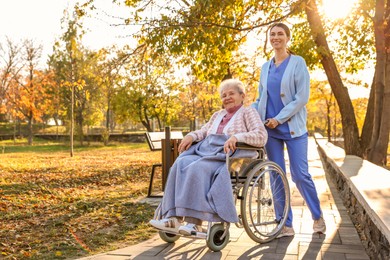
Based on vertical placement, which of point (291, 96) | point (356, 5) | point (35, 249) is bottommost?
point (35, 249)

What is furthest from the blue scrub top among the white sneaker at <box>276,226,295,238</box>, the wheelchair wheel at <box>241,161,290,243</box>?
the white sneaker at <box>276,226,295,238</box>

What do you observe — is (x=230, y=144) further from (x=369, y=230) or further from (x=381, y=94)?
(x=381, y=94)

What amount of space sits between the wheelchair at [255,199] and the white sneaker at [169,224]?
0.13 m

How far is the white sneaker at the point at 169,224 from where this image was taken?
3.39 meters

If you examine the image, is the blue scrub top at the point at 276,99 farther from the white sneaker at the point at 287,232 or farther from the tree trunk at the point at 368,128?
the tree trunk at the point at 368,128

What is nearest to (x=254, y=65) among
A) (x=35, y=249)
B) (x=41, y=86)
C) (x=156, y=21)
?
(x=156, y=21)

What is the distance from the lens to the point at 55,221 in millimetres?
5027

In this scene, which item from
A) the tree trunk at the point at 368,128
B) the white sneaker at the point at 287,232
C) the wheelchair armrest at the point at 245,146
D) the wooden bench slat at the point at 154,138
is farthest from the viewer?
the tree trunk at the point at 368,128

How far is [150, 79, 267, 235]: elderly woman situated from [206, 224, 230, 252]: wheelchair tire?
0.12 metres

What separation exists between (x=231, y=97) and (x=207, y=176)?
2.59ft

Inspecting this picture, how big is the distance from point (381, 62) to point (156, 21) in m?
4.59

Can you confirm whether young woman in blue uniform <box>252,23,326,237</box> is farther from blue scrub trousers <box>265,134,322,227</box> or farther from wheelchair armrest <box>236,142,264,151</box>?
wheelchair armrest <box>236,142,264,151</box>

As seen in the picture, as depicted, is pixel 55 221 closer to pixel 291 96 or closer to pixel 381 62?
pixel 291 96

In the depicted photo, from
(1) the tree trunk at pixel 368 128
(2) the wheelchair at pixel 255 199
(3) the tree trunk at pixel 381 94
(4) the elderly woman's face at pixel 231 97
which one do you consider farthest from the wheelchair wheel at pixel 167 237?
(1) the tree trunk at pixel 368 128
